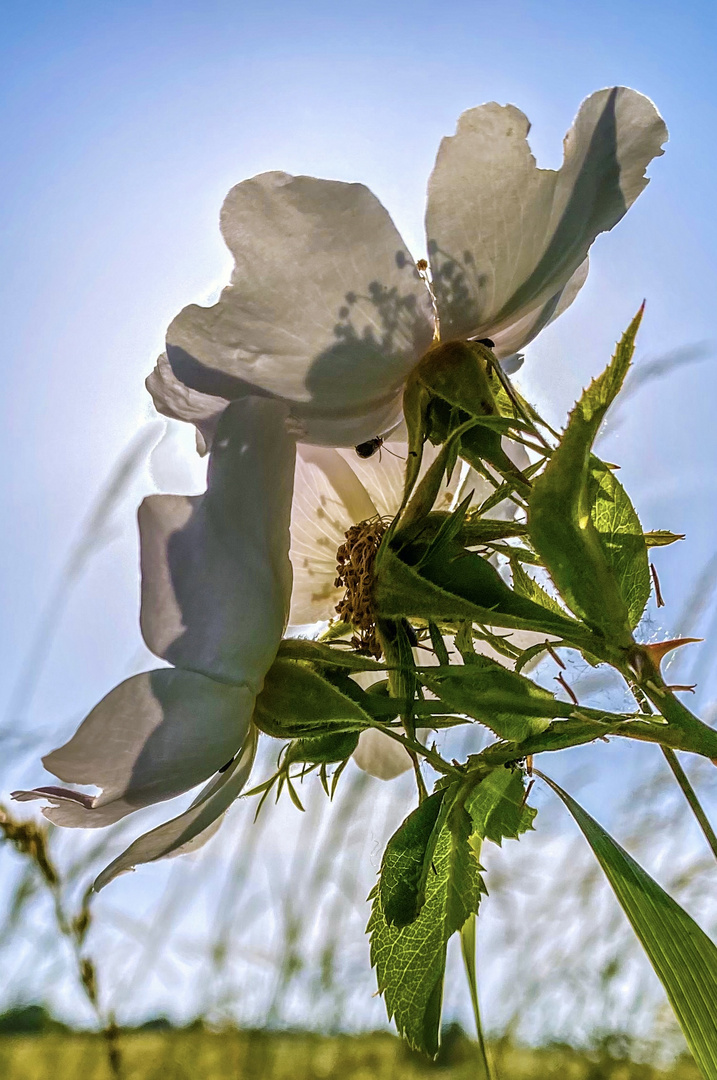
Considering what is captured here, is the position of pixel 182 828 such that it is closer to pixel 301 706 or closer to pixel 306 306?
pixel 301 706

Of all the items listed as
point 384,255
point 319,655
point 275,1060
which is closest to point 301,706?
point 319,655

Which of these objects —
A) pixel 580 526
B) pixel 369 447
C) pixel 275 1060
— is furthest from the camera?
pixel 275 1060

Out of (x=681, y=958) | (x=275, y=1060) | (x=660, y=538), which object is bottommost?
(x=275, y=1060)

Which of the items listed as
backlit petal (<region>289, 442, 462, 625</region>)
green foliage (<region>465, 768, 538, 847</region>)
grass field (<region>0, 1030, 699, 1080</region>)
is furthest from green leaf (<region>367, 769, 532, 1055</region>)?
grass field (<region>0, 1030, 699, 1080</region>)

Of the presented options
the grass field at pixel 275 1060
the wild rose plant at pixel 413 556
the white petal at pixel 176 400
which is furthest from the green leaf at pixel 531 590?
the grass field at pixel 275 1060

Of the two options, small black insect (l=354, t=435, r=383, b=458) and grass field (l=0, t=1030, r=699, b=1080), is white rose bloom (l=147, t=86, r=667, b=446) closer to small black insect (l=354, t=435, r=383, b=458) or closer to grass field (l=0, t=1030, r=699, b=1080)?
small black insect (l=354, t=435, r=383, b=458)

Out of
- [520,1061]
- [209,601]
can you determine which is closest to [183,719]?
[209,601]

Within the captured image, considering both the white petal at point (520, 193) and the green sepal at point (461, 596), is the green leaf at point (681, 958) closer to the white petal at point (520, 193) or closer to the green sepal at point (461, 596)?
the green sepal at point (461, 596)
